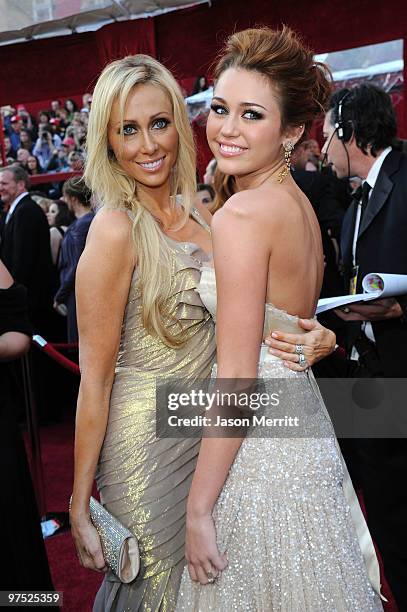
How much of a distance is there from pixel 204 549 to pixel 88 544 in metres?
0.47

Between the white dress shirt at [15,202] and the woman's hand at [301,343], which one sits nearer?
the woman's hand at [301,343]

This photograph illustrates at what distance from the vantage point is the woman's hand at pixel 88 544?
186 centimetres

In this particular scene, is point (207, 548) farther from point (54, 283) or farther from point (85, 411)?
point (54, 283)

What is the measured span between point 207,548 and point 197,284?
2.39 ft

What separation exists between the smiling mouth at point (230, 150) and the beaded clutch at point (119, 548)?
1005 millimetres

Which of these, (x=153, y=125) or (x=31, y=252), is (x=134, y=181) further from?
(x=31, y=252)

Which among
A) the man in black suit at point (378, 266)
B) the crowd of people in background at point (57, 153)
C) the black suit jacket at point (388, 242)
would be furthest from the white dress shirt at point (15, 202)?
the black suit jacket at point (388, 242)

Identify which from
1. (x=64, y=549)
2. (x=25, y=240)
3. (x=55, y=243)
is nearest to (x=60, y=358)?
(x=64, y=549)

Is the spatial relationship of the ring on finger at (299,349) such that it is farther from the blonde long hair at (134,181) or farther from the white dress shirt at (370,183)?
the white dress shirt at (370,183)

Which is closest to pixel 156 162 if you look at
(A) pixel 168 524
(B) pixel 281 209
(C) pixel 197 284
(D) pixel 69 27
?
(C) pixel 197 284

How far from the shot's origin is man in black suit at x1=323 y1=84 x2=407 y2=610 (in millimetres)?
2967

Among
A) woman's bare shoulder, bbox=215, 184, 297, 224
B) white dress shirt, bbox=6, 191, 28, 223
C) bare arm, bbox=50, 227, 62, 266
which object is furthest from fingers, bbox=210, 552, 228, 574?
bare arm, bbox=50, 227, 62, 266

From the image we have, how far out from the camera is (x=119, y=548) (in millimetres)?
1801

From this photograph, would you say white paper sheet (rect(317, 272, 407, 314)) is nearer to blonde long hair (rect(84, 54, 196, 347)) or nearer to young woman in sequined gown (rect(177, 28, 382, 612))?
blonde long hair (rect(84, 54, 196, 347))
